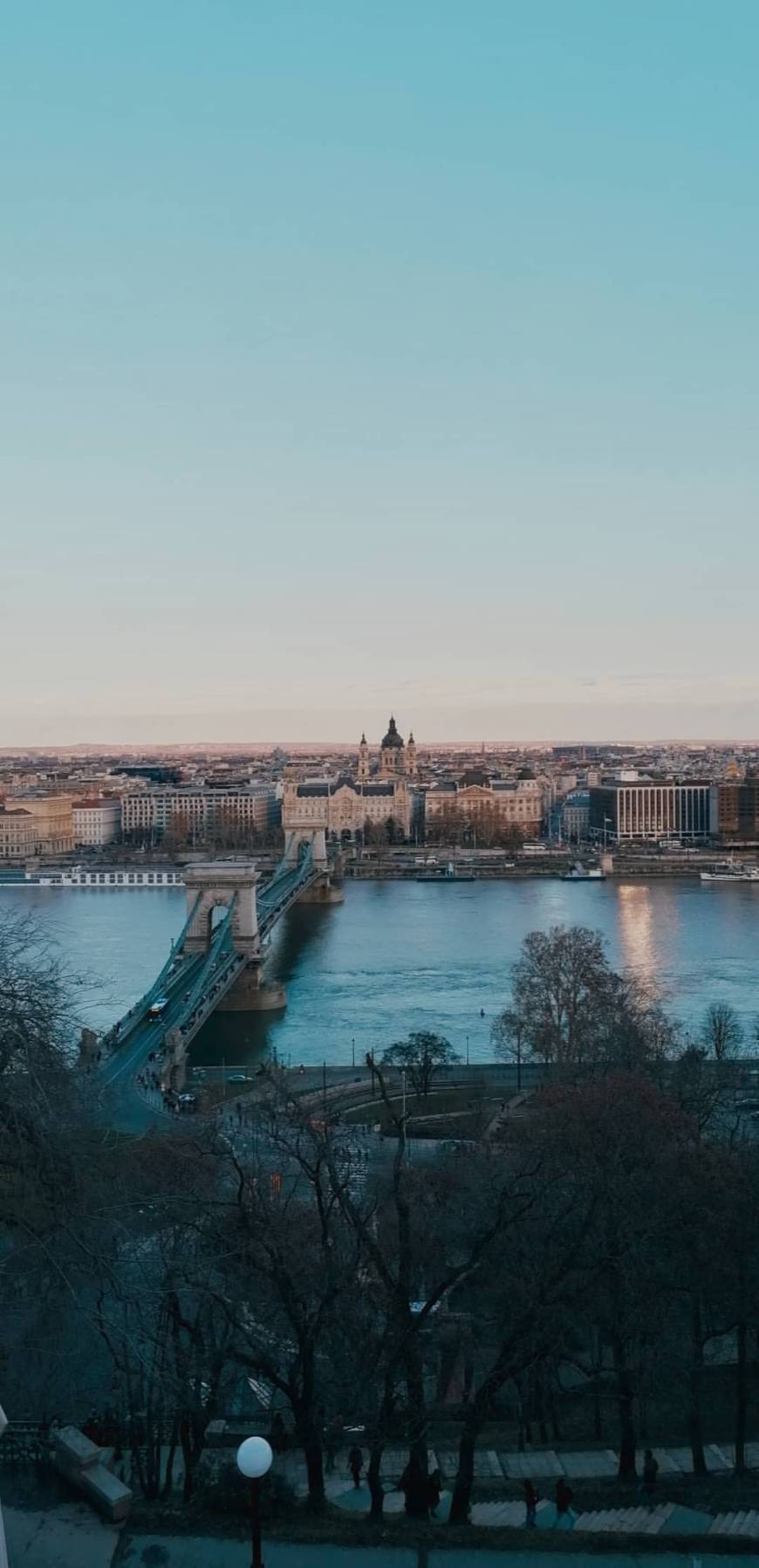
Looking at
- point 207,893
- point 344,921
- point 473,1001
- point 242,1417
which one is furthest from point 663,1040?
point 344,921

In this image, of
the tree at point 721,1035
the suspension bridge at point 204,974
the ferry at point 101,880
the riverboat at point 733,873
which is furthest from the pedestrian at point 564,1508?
the ferry at point 101,880

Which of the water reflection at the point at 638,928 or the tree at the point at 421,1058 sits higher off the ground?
the tree at the point at 421,1058

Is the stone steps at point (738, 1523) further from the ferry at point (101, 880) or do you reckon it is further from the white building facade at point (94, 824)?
the white building facade at point (94, 824)

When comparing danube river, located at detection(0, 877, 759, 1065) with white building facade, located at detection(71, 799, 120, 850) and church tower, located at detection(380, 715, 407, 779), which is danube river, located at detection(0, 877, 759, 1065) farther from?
church tower, located at detection(380, 715, 407, 779)

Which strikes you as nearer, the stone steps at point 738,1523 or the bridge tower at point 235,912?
the stone steps at point 738,1523

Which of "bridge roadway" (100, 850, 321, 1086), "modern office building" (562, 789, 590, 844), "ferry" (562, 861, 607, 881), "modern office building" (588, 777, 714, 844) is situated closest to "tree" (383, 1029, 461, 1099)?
"bridge roadway" (100, 850, 321, 1086)

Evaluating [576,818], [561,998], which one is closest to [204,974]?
[561,998]
